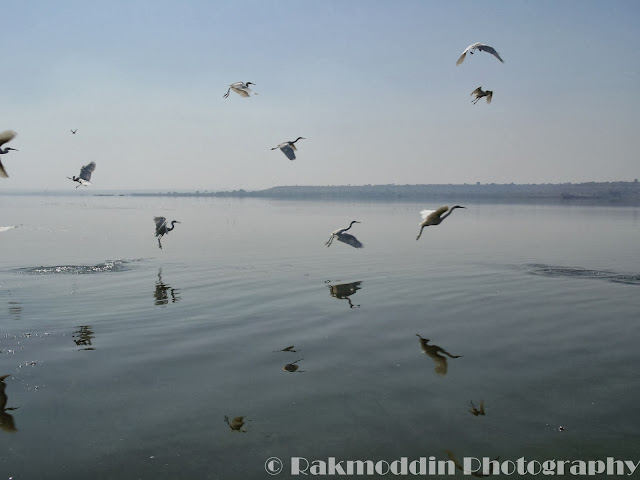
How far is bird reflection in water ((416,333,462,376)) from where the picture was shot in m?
9.83

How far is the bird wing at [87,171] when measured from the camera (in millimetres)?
18298

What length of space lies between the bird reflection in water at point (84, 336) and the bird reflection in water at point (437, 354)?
22.2 feet

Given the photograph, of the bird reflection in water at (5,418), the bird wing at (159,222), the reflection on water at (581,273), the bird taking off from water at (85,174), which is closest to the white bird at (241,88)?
the bird taking off from water at (85,174)

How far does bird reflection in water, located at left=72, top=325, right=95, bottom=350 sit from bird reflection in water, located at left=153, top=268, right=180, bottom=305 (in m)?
2.91

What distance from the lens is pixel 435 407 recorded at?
323 inches

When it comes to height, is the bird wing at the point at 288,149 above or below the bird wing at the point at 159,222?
above

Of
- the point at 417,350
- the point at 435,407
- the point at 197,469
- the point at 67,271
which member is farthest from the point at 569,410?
the point at 67,271

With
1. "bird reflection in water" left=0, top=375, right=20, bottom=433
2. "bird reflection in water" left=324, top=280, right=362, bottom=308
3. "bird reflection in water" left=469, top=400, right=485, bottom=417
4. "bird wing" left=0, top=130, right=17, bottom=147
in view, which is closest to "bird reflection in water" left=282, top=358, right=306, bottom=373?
"bird reflection in water" left=469, top=400, right=485, bottom=417

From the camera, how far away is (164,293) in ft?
54.7

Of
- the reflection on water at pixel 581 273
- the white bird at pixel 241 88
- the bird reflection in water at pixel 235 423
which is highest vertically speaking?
the white bird at pixel 241 88

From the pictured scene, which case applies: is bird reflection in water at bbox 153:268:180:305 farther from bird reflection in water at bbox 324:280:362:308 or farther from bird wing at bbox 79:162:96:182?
bird reflection in water at bbox 324:280:362:308

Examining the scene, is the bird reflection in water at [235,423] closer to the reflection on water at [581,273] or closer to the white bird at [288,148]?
the white bird at [288,148]

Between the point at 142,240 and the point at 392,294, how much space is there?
2179 cm

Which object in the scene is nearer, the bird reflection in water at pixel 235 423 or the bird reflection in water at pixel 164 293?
the bird reflection in water at pixel 235 423
